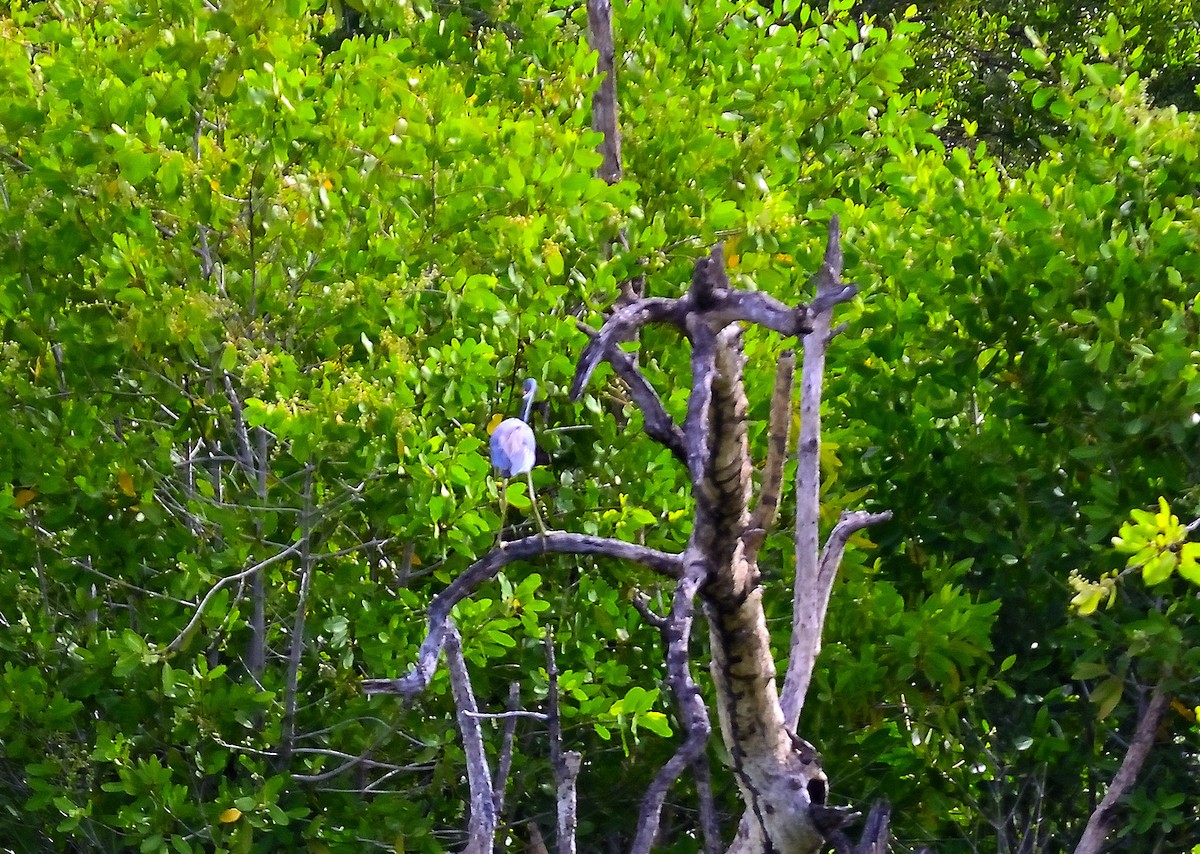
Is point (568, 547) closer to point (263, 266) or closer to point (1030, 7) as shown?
point (263, 266)

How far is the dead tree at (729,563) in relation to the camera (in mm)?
2094

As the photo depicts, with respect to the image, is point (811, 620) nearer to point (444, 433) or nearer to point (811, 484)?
point (811, 484)

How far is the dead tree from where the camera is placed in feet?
6.87

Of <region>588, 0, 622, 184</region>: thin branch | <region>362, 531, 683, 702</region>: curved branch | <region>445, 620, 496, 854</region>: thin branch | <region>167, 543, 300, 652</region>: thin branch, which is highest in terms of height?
<region>588, 0, 622, 184</region>: thin branch

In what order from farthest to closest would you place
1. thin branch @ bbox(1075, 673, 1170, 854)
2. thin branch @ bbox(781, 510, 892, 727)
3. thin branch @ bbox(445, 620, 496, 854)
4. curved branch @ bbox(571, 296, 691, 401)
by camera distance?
thin branch @ bbox(1075, 673, 1170, 854) → thin branch @ bbox(781, 510, 892, 727) → thin branch @ bbox(445, 620, 496, 854) → curved branch @ bbox(571, 296, 691, 401)

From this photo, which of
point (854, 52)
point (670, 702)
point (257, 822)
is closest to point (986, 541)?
point (670, 702)

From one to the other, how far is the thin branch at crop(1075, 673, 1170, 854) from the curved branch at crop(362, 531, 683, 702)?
5.53ft

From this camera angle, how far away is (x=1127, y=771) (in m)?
3.56

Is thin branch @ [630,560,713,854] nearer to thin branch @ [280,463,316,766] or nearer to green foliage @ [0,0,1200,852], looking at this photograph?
green foliage @ [0,0,1200,852]

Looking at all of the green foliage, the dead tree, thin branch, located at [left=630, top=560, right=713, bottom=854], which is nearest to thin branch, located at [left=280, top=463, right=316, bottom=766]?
the green foliage

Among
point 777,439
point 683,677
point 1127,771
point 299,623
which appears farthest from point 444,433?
point 1127,771

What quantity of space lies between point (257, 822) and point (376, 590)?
0.71 metres

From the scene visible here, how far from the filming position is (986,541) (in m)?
4.46

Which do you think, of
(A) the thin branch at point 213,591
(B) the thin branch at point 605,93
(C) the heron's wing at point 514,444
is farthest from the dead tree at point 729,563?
(B) the thin branch at point 605,93
